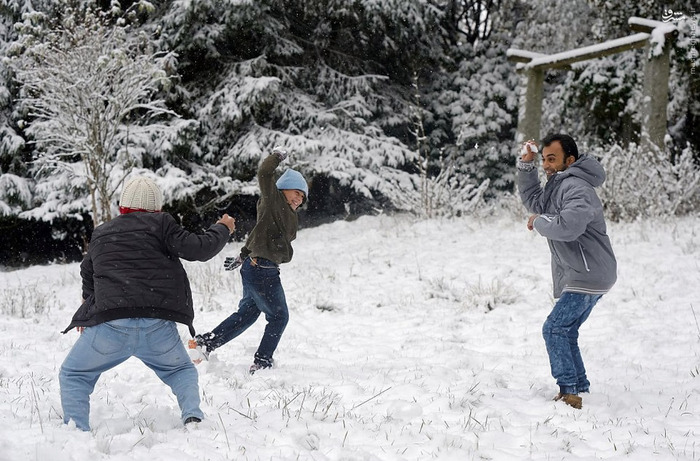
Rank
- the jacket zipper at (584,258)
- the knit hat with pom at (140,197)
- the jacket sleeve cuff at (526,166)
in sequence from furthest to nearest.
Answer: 1. the jacket sleeve cuff at (526,166)
2. the jacket zipper at (584,258)
3. the knit hat with pom at (140,197)

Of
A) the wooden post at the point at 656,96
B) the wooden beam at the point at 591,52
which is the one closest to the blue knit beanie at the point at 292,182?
the wooden post at the point at 656,96

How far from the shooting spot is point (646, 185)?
10.2 m

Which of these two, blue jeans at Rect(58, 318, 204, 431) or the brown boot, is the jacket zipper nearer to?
the brown boot

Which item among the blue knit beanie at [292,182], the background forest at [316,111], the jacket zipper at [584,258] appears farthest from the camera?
the background forest at [316,111]

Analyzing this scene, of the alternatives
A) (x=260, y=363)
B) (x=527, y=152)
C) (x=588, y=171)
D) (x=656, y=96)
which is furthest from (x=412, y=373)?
(x=656, y=96)

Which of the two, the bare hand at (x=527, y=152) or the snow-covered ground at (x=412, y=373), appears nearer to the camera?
the snow-covered ground at (x=412, y=373)

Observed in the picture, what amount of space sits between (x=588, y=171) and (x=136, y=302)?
289cm

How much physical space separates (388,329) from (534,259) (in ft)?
10.8

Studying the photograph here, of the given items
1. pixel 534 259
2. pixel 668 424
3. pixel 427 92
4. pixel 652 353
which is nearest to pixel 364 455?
pixel 668 424

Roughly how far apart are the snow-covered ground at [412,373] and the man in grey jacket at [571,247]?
0.38m

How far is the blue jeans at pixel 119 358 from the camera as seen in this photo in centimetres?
302

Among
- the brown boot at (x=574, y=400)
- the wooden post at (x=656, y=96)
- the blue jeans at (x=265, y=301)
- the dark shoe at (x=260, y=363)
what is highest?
the wooden post at (x=656, y=96)

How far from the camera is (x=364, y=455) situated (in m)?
2.92

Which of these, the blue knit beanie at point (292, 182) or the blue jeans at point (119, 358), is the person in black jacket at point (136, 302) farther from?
the blue knit beanie at point (292, 182)
